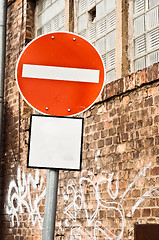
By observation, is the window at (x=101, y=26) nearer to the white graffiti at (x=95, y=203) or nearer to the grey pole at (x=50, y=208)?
the white graffiti at (x=95, y=203)

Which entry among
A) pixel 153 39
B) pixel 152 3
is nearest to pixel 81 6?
pixel 152 3

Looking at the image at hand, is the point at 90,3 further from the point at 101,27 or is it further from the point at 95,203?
the point at 95,203

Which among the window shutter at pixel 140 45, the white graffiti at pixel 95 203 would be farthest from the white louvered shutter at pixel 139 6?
the white graffiti at pixel 95 203

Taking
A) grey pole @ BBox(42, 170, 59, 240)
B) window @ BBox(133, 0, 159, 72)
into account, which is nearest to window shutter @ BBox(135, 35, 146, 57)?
window @ BBox(133, 0, 159, 72)

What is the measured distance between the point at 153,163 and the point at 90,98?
2525mm

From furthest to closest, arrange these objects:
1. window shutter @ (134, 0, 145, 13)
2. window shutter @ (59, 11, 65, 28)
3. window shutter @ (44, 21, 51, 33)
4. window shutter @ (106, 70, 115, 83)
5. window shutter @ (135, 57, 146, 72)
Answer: window shutter @ (44, 21, 51, 33)
window shutter @ (59, 11, 65, 28)
window shutter @ (106, 70, 115, 83)
window shutter @ (134, 0, 145, 13)
window shutter @ (135, 57, 146, 72)

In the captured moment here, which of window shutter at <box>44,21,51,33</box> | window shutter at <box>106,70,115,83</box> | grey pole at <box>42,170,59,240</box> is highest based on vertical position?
window shutter at <box>44,21,51,33</box>

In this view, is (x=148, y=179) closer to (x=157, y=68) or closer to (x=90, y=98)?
(x=157, y=68)

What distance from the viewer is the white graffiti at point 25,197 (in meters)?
8.41

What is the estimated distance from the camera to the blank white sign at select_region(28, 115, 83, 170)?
3311 mm

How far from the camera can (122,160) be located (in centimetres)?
646

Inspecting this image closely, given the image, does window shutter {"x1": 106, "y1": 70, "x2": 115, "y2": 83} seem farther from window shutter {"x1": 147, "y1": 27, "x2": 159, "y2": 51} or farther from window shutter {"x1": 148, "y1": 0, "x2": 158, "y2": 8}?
window shutter {"x1": 148, "y1": 0, "x2": 158, "y2": 8}

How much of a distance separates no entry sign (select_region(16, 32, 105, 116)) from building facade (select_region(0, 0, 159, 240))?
2.36 metres

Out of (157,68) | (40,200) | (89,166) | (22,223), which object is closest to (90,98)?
(157,68)
